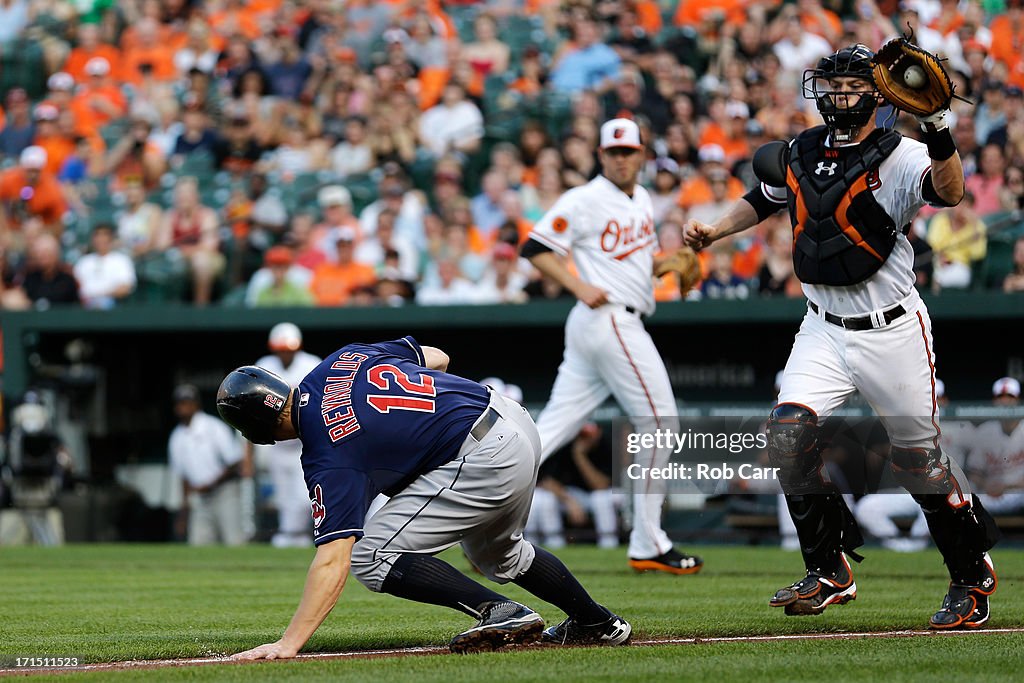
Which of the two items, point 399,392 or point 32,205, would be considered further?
point 32,205

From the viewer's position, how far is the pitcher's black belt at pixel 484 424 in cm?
515

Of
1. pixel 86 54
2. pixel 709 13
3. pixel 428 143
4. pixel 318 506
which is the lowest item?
pixel 318 506

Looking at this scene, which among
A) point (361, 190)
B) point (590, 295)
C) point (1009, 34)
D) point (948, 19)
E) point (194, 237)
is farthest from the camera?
point (361, 190)

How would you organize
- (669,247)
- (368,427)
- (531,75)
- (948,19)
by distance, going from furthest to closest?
(531,75), (948,19), (669,247), (368,427)

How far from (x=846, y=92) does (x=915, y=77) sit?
0.64 meters

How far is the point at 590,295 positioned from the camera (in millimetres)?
8438

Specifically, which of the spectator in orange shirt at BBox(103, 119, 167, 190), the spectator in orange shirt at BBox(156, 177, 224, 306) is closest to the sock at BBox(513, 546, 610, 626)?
the spectator in orange shirt at BBox(156, 177, 224, 306)

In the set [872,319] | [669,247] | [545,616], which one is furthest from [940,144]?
[669,247]

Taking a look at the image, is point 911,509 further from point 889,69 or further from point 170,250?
point 170,250

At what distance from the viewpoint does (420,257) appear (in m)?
13.8

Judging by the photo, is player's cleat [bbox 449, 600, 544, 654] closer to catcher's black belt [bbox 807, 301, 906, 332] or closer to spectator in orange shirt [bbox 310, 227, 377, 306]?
catcher's black belt [bbox 807, 301, 906, 332]

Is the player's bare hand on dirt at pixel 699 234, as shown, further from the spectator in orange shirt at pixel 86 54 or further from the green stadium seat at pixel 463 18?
the spectator in orange shirt at pixel 86 54

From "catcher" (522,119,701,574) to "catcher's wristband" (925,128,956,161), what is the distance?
327cm

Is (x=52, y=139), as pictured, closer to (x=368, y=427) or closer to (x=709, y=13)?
(x=709, y=13)
